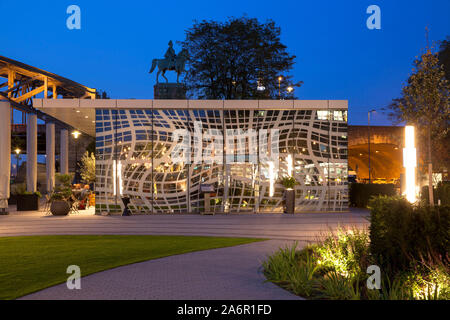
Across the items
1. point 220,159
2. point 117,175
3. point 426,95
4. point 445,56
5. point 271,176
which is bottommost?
point 271,176

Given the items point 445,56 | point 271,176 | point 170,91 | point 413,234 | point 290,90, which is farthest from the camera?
point 445,56

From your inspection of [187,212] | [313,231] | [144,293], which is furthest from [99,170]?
[144,293]

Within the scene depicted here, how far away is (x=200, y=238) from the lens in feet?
37.3

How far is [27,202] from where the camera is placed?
67.3 ft

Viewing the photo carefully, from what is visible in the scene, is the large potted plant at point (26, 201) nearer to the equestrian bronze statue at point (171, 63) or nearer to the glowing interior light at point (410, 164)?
the equestrian bronze statue at point (171, 63)

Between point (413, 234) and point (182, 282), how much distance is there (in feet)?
11.4

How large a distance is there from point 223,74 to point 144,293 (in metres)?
27.4

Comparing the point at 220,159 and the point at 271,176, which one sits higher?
the point at 220,159

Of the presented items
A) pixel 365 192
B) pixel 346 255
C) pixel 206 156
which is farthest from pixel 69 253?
pixel 365 192

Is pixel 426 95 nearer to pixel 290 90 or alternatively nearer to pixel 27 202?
pixel 290 90

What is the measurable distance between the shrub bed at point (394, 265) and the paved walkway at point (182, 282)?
441mm

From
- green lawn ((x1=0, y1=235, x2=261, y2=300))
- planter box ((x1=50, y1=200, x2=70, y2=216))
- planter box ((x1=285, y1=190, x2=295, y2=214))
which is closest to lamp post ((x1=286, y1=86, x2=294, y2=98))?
planter box ((x1=285, y1=190, x2=295, y2=214))
